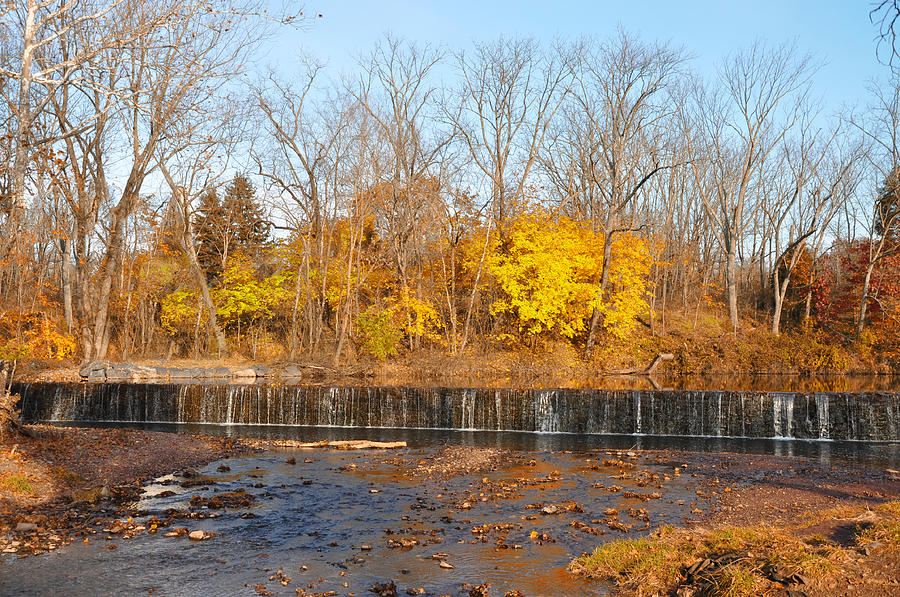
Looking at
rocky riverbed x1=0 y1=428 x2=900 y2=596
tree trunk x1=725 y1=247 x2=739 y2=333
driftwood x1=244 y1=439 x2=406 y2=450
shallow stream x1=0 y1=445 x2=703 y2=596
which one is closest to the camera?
shallow stream x1=0 y1=445 x2=703 y2=596

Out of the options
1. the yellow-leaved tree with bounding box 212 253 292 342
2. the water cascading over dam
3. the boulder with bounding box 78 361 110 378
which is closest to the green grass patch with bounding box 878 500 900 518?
the water cascading over dam

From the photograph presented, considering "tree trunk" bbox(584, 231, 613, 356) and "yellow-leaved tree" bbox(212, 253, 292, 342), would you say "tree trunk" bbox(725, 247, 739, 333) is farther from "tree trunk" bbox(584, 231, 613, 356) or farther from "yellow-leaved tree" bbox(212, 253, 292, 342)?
"yellow-leaved tree" bbox(212, 253, 292, 342)

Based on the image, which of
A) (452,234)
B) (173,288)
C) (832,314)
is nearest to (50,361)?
(173,288)

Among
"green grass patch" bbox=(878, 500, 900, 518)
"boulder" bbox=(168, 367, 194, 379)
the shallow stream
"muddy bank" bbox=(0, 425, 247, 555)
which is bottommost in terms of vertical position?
the shallow stream

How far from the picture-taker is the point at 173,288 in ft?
99.6

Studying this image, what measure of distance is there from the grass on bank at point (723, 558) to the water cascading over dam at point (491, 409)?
10.8 m

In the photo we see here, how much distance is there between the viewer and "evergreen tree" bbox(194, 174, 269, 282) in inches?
1248

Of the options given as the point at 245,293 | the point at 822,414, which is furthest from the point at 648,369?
the point at 245,293

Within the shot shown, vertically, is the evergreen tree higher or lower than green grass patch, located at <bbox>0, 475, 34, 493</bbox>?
higher

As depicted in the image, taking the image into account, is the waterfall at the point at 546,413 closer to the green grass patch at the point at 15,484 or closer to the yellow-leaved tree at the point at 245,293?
the green grass patch at the point at 15,484

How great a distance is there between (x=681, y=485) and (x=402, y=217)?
20462 mm

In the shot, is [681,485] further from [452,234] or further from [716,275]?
[716,275]

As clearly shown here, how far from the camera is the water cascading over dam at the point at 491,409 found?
1595 cm

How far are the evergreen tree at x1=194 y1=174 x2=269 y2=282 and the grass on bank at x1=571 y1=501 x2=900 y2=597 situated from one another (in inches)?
1098
